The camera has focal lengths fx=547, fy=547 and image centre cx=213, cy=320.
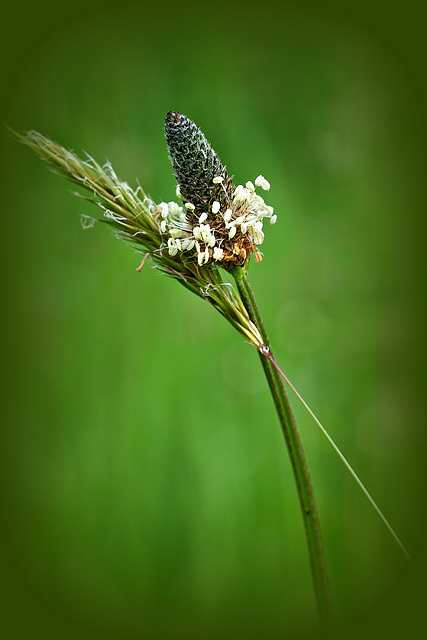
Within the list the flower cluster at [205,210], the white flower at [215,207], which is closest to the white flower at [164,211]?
the flower cluster at [205,210]

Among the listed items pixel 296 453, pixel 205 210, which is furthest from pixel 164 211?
pixel 296 453

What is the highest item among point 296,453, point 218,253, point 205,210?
point 205,210

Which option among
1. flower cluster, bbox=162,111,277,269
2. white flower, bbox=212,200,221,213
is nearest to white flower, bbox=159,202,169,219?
flower cluster, bbox=162,111,277,269

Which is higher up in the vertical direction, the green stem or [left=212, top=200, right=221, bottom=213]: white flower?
[left=212, top=200, right=221, bottom=213]: white flower

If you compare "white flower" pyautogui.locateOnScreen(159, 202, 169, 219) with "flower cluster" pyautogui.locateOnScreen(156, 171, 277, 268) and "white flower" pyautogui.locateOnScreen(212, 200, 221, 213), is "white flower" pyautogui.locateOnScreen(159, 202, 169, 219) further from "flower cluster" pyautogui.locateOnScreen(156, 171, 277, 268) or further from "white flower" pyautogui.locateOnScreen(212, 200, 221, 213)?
"white flower" pyautogui.locateOnScreen(212, 200, 221, 213)

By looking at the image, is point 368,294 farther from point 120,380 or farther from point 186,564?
point 186,564

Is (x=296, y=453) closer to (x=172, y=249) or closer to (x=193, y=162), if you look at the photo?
(x=172, y=249)
